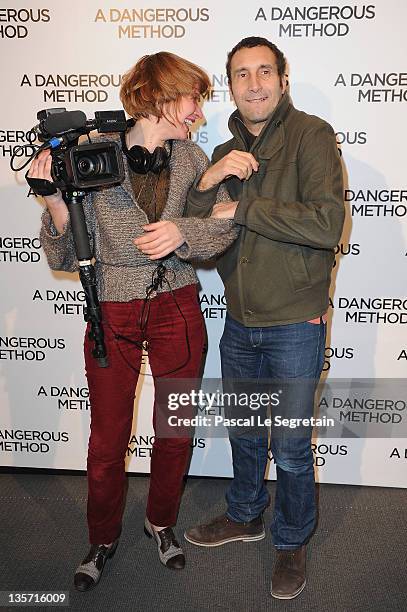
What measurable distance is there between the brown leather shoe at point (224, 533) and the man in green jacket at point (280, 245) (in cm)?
23

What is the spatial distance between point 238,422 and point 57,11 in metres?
1.72

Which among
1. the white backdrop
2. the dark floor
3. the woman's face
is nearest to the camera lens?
the woman's face

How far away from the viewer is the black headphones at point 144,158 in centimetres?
169

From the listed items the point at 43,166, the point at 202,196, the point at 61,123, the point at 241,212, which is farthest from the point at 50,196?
the point at 241,212

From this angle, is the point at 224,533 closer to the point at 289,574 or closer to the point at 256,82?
the point at 289,574

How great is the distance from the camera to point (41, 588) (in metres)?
1.99

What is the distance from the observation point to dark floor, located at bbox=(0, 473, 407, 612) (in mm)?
1964

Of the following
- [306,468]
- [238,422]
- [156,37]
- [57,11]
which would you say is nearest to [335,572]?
[306,468]

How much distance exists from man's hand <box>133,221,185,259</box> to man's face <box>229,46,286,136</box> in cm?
Answer: 46

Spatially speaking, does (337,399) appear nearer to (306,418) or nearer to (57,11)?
(306,418)

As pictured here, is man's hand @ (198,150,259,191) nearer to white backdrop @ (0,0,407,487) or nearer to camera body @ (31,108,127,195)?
camera body @ (31,108,127,195)

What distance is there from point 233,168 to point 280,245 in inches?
10.8

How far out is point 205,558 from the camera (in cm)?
217

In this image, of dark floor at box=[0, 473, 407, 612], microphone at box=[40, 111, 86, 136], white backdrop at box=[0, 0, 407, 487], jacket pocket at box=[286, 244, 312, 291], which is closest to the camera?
microphone at box=[40, 111, 86, 136]
